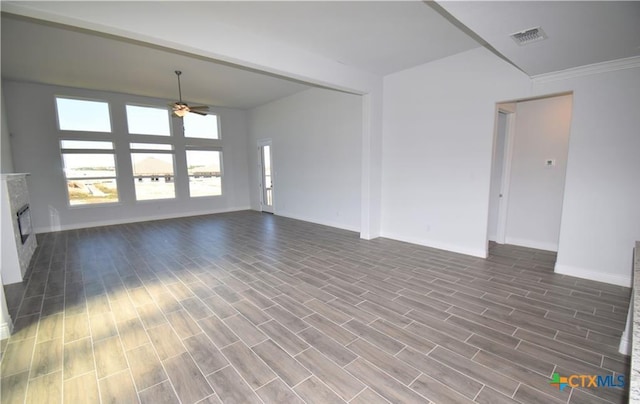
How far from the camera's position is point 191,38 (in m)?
3.02

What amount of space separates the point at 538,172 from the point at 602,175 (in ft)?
4.37

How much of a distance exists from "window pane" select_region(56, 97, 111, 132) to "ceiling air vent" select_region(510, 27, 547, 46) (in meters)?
8.38

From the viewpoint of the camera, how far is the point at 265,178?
8.84 meters

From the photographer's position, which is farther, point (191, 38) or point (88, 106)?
point (88, 106)

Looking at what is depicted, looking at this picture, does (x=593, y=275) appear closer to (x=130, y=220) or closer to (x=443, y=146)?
(x=443, y=146)

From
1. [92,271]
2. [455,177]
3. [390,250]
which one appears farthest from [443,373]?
[92,271]

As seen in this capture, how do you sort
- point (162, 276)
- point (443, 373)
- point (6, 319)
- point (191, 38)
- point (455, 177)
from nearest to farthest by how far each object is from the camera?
1. point (443, 373)
2. point (6, 319)
3. point (191, 38)
4. point (162, 276)
5. point (455, 177)

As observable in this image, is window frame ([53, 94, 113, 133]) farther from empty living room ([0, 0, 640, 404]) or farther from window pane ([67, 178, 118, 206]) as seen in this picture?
window pane ([67, 178, 118, 206])

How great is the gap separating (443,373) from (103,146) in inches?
334

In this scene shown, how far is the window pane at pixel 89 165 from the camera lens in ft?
21.5

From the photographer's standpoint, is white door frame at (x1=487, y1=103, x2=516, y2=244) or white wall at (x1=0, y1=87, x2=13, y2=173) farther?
white wall at (x1=0, y1=87, x2=13, y2=173)

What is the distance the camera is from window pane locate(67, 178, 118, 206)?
6.60 m

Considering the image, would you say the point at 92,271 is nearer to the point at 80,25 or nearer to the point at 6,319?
the point at 6,319

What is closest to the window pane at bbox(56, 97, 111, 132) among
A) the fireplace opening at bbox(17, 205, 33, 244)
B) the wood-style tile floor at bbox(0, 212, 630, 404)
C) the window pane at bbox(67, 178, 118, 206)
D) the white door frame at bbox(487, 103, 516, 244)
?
the window pane at bbox(67, 178, 118, 206)
